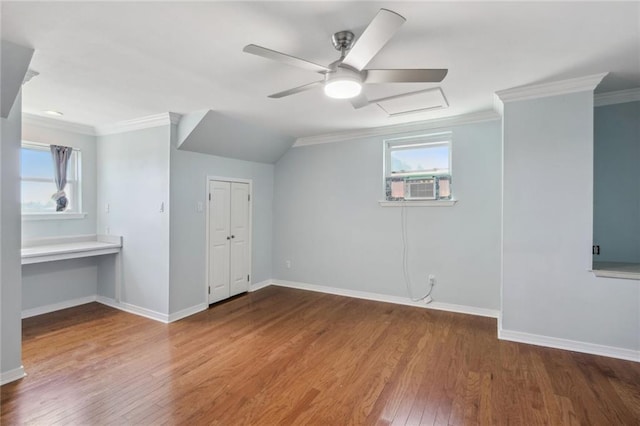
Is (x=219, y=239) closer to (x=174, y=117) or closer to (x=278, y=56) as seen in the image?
(x=174, y=117)

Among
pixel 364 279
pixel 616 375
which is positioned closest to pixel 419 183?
pixel 364 279

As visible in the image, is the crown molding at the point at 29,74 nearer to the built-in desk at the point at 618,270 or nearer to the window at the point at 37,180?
the window at the point at 37,180

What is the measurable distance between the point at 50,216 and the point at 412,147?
4.97 meters

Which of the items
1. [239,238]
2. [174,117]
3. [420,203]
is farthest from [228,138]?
[420,203]

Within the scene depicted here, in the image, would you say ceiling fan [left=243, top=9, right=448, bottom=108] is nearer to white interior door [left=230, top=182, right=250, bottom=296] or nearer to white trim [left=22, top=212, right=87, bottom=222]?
white interior door [left=230, top=182, right=250, bottom=296]

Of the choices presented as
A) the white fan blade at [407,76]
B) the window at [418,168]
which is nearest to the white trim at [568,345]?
the window at [418,168]

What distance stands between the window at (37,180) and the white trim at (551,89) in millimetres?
5490

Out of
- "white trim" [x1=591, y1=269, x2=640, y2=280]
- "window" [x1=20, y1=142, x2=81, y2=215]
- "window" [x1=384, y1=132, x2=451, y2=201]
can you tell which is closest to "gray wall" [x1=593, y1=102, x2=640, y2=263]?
"white trim" [x1=591, y1=269, x2=640, y2=280]

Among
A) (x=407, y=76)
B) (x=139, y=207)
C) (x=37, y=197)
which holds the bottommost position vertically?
(x=139, y=207)

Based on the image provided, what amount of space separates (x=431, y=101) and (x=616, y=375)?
9.51 ft

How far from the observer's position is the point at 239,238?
188 inches

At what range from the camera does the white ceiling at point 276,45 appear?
1704 millimetres

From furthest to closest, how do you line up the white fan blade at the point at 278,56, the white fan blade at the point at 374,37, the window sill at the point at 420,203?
1. the window sill at the point at 420,203
2. the white fan blade at the point at 278,56
3. the white fan blade at the point at 374,37

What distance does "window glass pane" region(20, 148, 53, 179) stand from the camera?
385 cm
